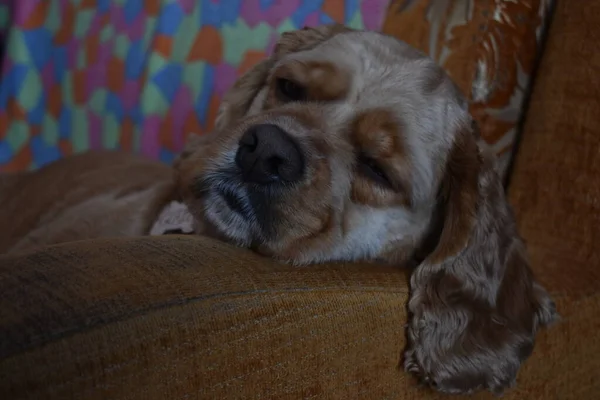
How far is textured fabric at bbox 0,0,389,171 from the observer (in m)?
2.53

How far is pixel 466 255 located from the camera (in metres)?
1.21

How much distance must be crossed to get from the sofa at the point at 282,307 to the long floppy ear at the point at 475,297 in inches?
1.5

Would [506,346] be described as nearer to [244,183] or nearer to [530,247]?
[530,247]

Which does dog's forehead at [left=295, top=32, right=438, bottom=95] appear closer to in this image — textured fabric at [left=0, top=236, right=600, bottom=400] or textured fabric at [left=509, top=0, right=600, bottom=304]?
textured fabric at [left=509, top=0, right=600, bottom=304]

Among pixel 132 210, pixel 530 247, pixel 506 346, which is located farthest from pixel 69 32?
pixel 506 346

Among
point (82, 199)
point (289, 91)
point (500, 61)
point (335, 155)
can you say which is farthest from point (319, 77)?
point (82, 199)

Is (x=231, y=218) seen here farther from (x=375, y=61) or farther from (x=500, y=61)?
(x=500, y=61)

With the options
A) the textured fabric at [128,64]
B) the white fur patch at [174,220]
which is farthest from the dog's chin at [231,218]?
the textured fabric at [128,64]

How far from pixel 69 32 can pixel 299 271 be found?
8.60ft

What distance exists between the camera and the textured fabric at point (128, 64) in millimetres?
2527

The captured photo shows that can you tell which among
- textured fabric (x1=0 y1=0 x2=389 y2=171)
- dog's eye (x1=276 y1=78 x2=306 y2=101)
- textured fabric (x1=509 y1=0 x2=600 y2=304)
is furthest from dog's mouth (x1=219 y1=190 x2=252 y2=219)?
textured fabric (x1=0 y1=0 x2=389 y2=171)

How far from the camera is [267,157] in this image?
1148mm

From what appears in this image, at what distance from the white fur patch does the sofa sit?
401mm

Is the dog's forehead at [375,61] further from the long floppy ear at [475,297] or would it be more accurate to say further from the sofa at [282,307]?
the sofa at [282,307]
